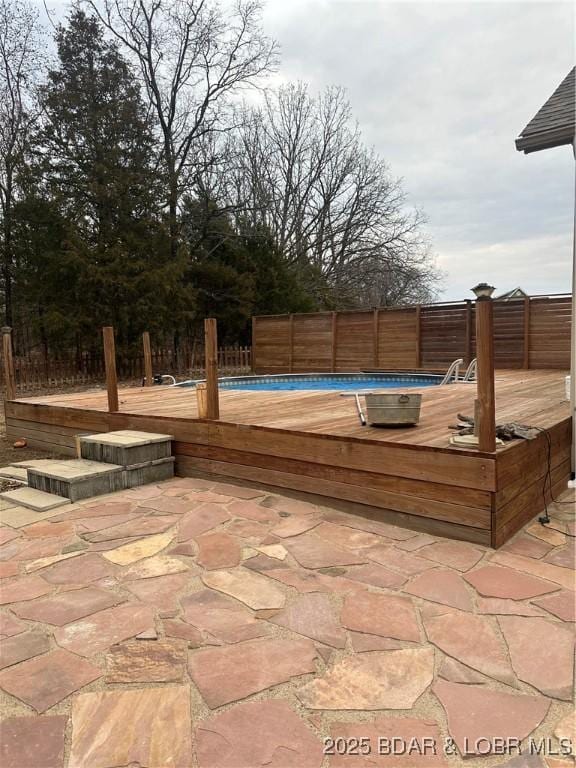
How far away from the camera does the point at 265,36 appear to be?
52.4ft

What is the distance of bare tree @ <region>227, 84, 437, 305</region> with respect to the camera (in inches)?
792

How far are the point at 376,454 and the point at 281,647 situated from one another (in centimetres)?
145

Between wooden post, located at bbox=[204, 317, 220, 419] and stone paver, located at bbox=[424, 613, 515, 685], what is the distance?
92.9 inches

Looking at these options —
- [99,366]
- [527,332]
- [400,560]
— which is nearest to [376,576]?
[400,560]

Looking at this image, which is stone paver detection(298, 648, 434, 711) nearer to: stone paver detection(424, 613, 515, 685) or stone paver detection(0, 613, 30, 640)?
stone paver detection(424, 613, 515, 685)

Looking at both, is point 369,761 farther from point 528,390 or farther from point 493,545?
point 528,390

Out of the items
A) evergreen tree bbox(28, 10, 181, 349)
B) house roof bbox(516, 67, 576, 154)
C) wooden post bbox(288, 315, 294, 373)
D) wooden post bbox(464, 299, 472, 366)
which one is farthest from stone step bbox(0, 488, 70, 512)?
wooden post bbox(288, 315, 294, 373)

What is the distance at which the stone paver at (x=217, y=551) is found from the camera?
7.95ft

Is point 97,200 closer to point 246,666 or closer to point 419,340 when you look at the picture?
point 419,340

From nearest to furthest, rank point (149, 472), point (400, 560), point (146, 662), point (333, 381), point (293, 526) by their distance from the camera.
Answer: point (146, 662), point (400, 560), point (293, 526), point (149, 472), point (333, 381)

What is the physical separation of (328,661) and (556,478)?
8.14 ft

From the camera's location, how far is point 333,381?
39.4 feet

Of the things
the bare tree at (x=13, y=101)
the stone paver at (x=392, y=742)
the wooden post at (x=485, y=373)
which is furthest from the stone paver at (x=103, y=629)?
the bare tree at (x=13, y=101)

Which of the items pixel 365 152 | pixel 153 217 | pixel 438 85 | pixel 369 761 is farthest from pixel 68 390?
pixel 365 152
